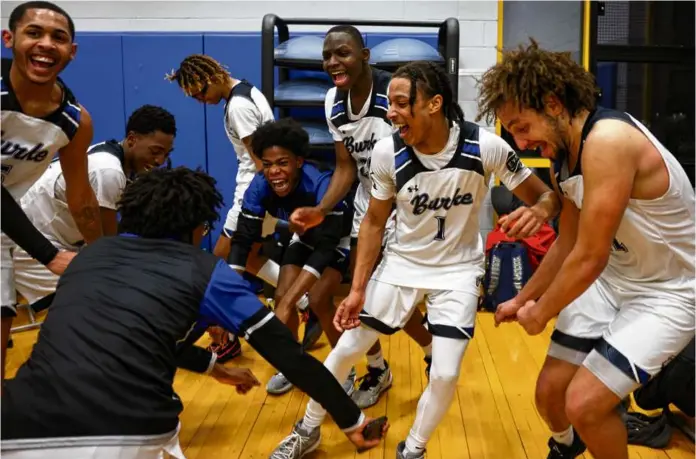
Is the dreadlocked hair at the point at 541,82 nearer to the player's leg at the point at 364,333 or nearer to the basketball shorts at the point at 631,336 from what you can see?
the basketball shorts at the point at 631,336

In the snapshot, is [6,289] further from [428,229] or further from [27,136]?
[428,229]

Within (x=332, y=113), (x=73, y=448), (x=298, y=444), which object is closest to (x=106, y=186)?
(x=332, y=113)

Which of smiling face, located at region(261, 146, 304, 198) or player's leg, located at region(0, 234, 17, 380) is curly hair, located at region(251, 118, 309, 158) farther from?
player's leg, located at region(0, 234, 17, 380)

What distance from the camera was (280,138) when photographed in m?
3.02

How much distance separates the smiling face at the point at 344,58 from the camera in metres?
3.09

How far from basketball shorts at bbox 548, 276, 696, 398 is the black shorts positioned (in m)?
1.41

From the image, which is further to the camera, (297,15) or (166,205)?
(297,15)

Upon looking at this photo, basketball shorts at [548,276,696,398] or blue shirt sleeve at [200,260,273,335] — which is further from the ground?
blue shirt sleeve at [200,260,273,335]

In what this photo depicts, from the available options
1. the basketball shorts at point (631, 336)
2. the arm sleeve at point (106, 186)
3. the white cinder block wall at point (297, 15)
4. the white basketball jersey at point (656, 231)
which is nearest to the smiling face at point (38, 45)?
the arm sleeve at point (106, 186)

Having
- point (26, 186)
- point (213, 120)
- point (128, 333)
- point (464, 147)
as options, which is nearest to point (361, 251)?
point (464, 147)

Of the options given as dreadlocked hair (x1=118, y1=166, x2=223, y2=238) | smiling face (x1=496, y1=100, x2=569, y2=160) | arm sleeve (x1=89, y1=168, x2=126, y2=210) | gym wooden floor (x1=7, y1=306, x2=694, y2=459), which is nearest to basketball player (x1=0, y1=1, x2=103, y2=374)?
dreadlocked hair (x1=118, y1=166, x2=223, y2=238)

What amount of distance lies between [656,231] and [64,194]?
2.61 metres

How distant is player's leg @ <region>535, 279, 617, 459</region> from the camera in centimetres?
211

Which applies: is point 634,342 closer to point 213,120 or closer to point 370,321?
point 370,321
